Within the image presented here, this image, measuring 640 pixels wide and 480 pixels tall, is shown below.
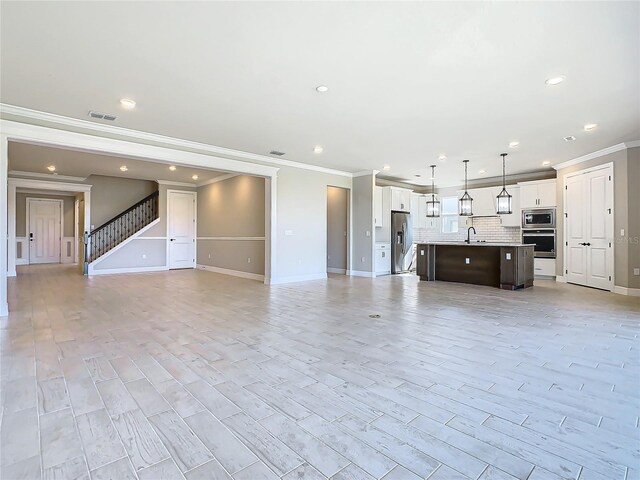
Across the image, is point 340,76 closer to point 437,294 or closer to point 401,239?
point 437,294

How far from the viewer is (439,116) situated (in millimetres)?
4688

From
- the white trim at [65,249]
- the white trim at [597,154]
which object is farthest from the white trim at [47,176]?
the white trim at [597,154]

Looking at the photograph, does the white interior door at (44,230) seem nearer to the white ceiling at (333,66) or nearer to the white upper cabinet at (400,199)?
the white ceiling at (333,66)

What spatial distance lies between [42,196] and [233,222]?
26.1 feet

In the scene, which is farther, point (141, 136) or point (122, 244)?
point (122, 244)

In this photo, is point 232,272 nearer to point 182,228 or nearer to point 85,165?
point 182,228

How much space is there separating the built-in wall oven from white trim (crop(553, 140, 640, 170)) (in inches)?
64.2

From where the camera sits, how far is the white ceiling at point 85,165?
6.99 metres

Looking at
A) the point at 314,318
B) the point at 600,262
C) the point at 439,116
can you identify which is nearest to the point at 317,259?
the point at 314,318

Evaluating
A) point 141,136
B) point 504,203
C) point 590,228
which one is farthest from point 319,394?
point 590,228

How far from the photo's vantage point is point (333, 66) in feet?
10.8

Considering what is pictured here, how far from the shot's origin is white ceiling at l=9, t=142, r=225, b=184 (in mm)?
6988

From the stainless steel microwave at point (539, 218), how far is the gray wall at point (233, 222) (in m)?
7.00

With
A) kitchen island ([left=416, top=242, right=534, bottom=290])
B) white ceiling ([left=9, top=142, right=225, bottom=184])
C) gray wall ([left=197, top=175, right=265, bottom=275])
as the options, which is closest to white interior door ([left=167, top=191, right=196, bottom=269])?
gray wall ([left=197, top=175, right=265, bottom=275])
